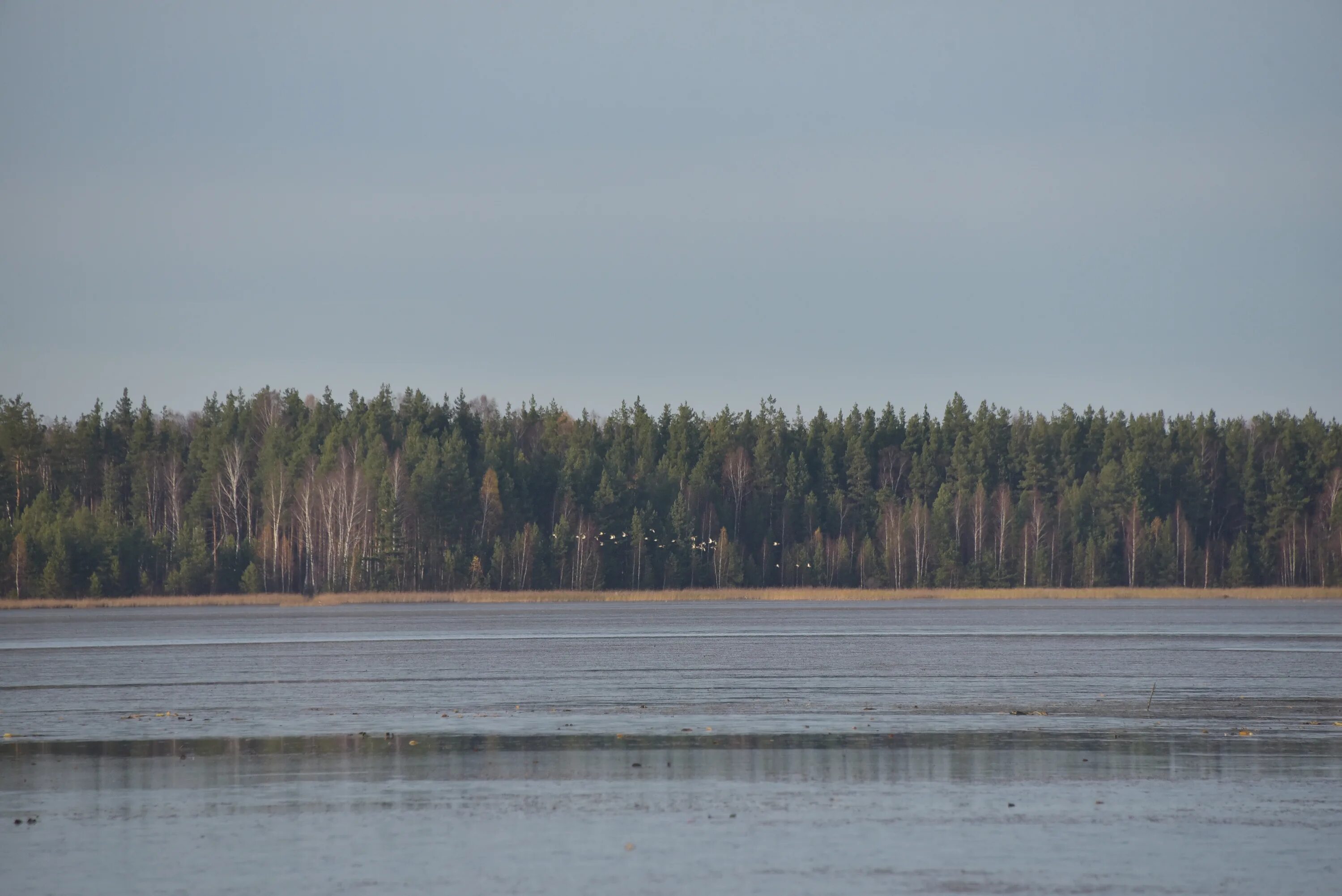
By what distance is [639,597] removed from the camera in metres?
106

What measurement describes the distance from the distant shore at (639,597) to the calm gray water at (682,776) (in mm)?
61359

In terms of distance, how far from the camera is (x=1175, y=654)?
39531 mm

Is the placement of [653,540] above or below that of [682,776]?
below

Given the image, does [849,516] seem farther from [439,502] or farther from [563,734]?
[563,734]

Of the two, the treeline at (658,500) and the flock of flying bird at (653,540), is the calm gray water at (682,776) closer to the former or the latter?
the treeline at (658,500)

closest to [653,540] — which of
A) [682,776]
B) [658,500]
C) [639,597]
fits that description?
[658,500]

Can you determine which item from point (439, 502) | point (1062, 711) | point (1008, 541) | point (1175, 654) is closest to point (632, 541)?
point (439, 502)

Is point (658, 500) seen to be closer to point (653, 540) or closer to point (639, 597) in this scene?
point (653, 540)

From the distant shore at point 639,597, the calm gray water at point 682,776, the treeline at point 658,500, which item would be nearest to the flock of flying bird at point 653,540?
the treeline at point 658,500

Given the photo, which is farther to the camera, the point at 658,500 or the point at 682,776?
the point at 658,500

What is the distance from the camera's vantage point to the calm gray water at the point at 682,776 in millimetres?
13047

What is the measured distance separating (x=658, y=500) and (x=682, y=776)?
358 ft

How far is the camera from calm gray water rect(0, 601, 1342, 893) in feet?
42.8

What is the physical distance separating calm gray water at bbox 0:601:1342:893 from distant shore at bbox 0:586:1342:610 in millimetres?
61359
